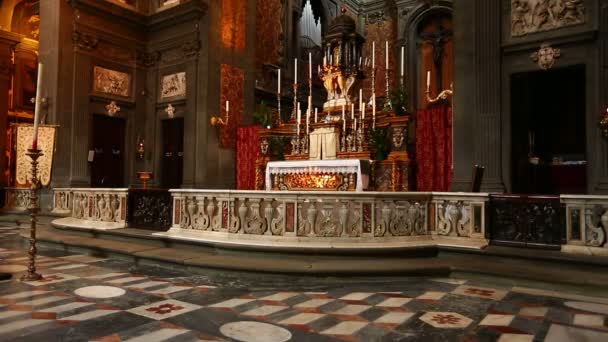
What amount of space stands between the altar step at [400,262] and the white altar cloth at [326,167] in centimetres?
294

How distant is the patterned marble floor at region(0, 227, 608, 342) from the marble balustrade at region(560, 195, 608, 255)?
70cm

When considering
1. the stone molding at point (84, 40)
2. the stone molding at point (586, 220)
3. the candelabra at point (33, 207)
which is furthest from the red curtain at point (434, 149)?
the stone molding at point (84, 40)

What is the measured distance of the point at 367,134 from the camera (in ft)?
28.1

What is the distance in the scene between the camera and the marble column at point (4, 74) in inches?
496

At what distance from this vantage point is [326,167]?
322 inches

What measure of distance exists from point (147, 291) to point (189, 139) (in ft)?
24.1

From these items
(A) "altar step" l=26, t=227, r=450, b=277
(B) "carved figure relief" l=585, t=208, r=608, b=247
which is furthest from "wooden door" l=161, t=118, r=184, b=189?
(B) "carved figure relief" l=585, t=208, r=608, b=247

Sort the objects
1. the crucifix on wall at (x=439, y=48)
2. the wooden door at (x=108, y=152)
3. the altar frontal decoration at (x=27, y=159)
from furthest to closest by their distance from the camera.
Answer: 1. the crucifix on wall at (x=439, y=48)
2. the wooden door at (x=108, y=152)
3. the altar frontal decoration at (x=27, y=159)

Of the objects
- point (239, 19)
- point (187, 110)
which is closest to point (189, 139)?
point (187, 110)

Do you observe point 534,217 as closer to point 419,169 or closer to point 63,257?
point 419,169

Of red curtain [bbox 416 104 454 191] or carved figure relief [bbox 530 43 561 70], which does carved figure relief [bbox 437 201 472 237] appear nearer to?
red curtain [bbox 416 104 454 191]

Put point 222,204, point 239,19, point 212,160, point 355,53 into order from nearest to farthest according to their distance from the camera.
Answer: point 222,204 < point 355,53 < point 212,160 < point 239,19

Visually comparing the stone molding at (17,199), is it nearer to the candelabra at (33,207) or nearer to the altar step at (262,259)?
the altar step at (262,259)

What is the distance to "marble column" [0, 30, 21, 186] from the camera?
1259 cm
